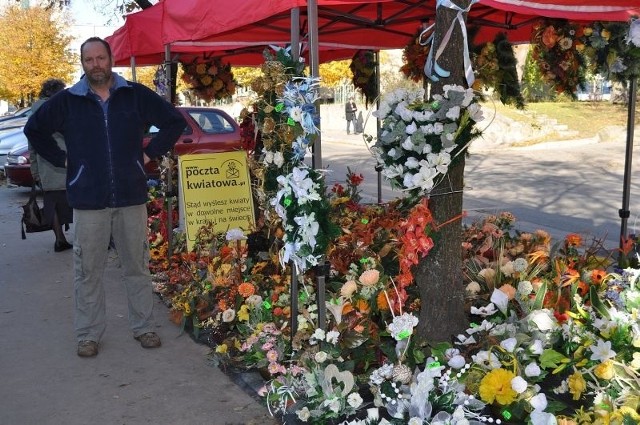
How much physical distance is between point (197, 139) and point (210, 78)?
300 centimetres

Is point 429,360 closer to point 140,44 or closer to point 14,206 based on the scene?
point 140,44

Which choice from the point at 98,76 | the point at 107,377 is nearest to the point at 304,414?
the point at 107,377

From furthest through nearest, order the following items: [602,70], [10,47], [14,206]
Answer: [10,47], [14,206], [602,70]

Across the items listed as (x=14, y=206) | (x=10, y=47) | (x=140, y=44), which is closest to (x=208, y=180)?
(x=140, y=44)

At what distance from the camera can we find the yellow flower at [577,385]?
2916 millimetres

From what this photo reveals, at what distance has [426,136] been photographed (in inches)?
130

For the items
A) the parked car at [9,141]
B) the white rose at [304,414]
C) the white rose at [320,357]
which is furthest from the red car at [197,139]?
the white rose at [304,414]

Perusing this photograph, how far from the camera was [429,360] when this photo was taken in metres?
3.18

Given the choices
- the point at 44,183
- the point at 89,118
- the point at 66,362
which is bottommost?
the point at 66,362

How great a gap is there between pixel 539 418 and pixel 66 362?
3.08 metres

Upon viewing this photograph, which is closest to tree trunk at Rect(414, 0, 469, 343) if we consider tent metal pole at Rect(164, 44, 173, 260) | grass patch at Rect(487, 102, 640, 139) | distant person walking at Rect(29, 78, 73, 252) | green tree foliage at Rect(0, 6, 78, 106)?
tent metal pole at Rect(164, 44, 173, 260)

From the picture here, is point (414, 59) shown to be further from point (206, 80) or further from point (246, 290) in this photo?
point (246, 290)

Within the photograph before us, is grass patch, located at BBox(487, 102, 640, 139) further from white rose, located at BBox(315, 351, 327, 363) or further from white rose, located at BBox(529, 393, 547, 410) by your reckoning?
white rose, located at BBox(529, 393, 547, 410)

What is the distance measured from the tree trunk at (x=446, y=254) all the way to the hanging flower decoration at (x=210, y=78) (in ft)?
17.0
